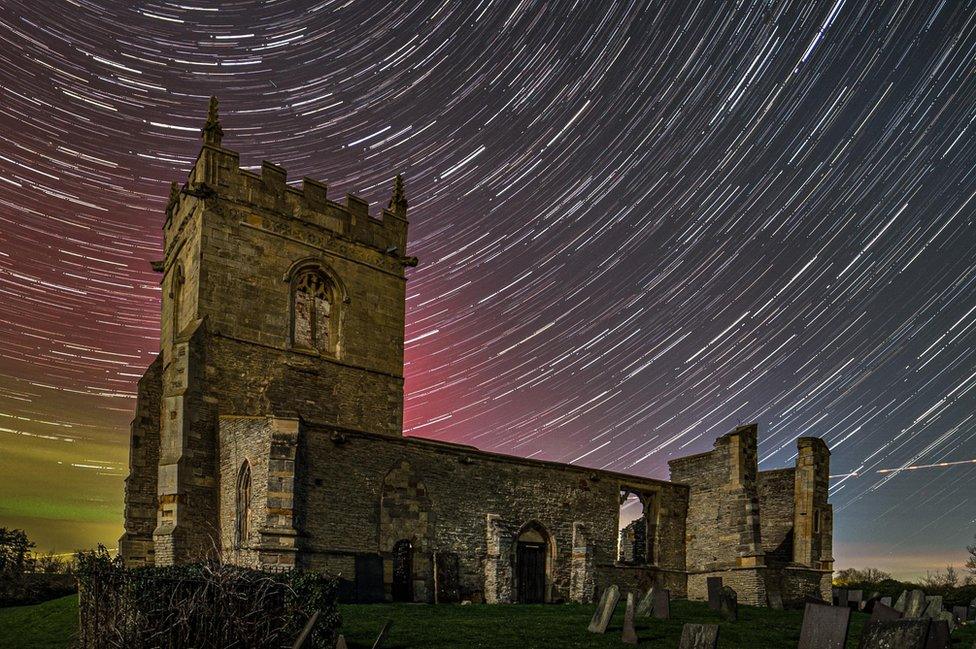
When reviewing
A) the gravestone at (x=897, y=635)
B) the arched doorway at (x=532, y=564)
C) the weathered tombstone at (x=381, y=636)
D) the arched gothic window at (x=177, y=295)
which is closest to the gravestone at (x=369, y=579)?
the arched doorway at (x=532, y=564)

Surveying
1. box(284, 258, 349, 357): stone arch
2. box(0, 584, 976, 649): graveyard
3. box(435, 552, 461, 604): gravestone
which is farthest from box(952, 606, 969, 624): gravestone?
box(284, 258, 349, 357): stone arch

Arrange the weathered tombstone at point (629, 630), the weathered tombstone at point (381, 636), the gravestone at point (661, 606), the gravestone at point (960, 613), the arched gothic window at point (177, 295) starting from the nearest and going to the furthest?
the weathered tombstone at point (381, 636) → the weathered tombstone at point (629, 630) → the gravestone at point (661, 606) → the gravestone at point (960, 613) → the arched gothic window at point (177, 295)

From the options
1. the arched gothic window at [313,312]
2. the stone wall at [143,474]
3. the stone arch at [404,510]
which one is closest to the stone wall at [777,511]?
the stone arch at [404,510]

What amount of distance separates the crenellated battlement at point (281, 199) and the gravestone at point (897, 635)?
2375cm

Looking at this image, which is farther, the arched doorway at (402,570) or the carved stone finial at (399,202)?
the carved stone finial at (399,202)

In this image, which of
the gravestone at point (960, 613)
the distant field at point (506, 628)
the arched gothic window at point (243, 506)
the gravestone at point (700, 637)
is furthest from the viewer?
the gravestone at point (960, 613)

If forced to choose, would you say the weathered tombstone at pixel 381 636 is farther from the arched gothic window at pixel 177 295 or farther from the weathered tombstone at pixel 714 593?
the arched gothic window at pixel 177 295

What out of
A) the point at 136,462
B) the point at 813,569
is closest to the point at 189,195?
the point at 136,462

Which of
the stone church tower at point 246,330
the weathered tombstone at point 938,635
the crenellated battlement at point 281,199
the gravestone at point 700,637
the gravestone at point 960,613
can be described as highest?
the crenellated battlement at point 281,199

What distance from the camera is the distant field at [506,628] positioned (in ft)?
52.1

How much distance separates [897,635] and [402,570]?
19.1 metres

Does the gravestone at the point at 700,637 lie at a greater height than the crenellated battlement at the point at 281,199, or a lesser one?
lesser

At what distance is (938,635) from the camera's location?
742 cm

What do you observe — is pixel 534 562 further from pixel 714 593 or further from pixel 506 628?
pixel 506 628
